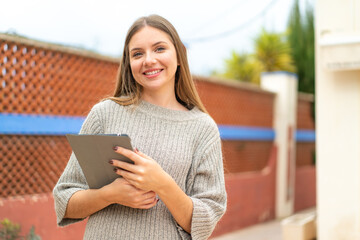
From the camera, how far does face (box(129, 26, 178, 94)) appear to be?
5.64ft

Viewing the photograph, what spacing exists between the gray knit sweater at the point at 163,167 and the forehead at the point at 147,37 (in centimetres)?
23

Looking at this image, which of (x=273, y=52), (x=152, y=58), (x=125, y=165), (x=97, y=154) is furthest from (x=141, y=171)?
(x=273, y=52)

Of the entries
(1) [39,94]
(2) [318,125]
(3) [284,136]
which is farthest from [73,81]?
(3) [284,136]

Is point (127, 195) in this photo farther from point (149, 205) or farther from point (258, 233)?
point (258, 233)

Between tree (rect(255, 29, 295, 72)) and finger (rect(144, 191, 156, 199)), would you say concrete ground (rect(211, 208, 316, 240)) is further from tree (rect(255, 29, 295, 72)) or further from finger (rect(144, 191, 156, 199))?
finger (rect(144, 191, 156, 199))

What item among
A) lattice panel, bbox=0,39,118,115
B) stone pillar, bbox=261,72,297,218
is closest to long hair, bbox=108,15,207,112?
lattice panel, bbox=0,39,118,115

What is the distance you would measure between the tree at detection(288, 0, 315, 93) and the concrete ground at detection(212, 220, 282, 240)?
15.9 feet

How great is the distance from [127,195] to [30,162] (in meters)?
3.06

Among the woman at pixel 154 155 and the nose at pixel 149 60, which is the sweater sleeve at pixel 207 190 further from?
the nose at pixel 149 60

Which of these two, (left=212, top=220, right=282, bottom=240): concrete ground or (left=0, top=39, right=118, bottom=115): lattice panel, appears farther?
(left=212, top=220, right=282, bottom=240): concrete ground

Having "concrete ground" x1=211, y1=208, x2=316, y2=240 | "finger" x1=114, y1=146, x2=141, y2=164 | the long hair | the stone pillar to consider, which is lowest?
"concrete ground" x1=211, y1=208, x2=316, y2=240

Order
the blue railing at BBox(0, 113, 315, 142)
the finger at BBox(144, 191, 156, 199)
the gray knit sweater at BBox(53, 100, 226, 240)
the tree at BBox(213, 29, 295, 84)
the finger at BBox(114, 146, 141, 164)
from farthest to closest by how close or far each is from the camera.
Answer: the tree at BBox(213, 29, 295, 84) < the blue railing at BBox(0, 113, 315, 142) < the gray knit sweater at BBox(53, 100, 226, 240) < the finger at BBox(144, 191, 156, 199) < the finger at BBox(114, 146, 141, 164)

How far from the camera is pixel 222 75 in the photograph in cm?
1384

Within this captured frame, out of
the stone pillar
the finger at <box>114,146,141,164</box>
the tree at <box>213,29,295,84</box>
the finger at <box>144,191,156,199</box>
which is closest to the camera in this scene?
the finger at <box>114,146,141,164</box>
